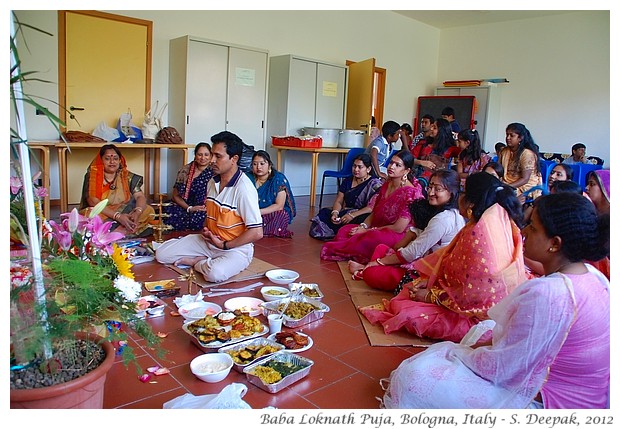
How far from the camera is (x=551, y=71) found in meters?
8.38

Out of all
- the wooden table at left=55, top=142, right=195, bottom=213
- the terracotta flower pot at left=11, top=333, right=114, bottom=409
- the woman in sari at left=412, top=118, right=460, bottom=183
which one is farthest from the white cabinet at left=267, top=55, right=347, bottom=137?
the terracotta flower pot at left=11, top=333, right=114, bottom=409

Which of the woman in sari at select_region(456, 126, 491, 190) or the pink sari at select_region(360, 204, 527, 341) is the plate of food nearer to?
the pink sari at select_region(360, 204, 527, 341)

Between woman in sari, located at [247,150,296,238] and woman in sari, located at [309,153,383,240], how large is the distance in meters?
0.33

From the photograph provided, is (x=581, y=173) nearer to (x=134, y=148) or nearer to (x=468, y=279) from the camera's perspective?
(x=468, y=279)

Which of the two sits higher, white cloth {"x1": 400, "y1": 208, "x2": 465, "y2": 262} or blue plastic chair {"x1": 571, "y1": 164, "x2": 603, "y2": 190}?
blue plastic chair {"x1": 571, "y1": 164, "x2": 603, "y2": 190}

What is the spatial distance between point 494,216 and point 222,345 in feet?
4.49

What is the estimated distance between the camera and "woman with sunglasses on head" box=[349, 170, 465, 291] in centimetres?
313

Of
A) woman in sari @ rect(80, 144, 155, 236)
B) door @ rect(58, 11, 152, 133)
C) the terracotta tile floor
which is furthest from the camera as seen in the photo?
door @ rect(58, 11, 152, 133)

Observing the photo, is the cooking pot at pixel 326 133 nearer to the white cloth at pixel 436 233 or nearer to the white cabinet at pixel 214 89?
the white cabinet at pixel 214 89

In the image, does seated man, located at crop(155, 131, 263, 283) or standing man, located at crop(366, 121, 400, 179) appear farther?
standing man, located at crop(366, 121, 400, 179)

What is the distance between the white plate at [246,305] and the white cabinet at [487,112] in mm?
7020

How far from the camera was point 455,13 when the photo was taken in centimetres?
841

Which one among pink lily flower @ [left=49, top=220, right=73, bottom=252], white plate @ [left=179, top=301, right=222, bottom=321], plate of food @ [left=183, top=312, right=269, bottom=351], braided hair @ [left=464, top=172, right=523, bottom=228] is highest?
braided hair @ [left=464, top=172, right=523, bottom=228]

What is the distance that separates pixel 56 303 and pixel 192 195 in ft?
12.2
